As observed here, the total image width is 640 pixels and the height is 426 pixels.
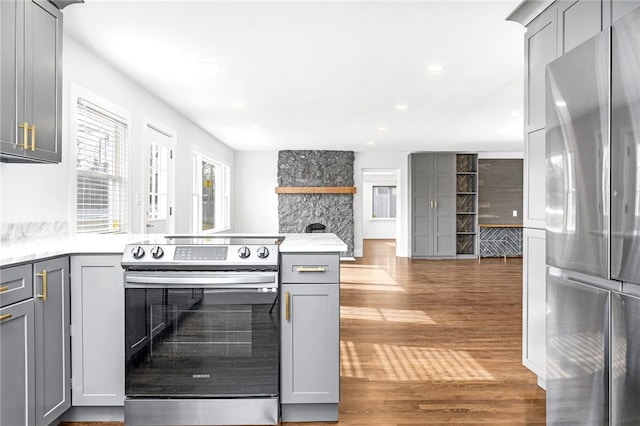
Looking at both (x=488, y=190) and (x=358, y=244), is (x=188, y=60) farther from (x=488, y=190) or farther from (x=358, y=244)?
(x=488, y=190)

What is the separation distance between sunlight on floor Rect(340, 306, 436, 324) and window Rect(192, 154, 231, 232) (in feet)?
10.3

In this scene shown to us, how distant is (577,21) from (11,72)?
282 centimetres

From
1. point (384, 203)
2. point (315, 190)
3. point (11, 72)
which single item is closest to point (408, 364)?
point (11, 72)

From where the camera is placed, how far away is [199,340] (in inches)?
87.3

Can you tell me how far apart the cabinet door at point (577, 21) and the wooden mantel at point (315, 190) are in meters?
6.92

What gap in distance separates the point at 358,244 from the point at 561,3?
295 inches

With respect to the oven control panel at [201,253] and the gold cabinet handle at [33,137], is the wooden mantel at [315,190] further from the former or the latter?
the gold cabinet handle at [33,137]

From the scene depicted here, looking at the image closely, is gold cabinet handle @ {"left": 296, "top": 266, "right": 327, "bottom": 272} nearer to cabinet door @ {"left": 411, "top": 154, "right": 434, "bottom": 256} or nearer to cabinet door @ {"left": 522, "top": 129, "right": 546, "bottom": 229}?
cabinet door @ {"left": 522, "top": 129, "right": 546, "bottom": 229}

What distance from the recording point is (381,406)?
8.03 ft

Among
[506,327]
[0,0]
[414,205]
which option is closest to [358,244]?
[414,205]

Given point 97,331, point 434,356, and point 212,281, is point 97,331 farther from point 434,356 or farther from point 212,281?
point 434,356

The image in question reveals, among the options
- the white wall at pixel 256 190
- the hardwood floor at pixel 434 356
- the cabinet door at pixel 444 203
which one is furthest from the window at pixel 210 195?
the cabinet door at pixel 444 203

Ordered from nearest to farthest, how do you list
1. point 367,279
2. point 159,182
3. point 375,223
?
point 159,182 < point 367,279 < point 375,223

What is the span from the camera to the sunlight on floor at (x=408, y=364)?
2.87 meters
